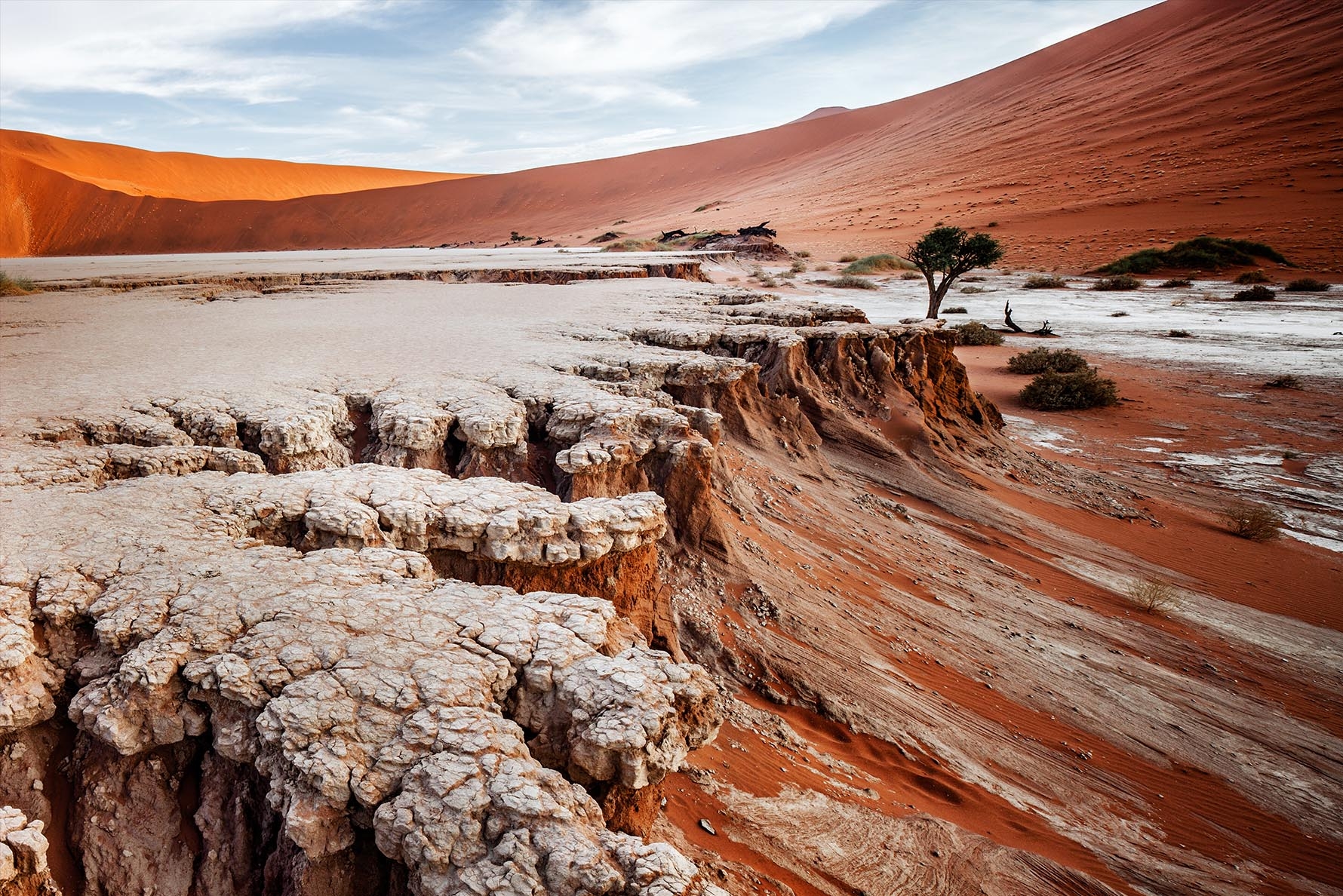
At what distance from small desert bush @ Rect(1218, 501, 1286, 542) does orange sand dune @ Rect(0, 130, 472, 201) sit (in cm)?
7746

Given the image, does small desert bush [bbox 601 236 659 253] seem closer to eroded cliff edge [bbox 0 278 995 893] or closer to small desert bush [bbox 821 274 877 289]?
small desert bush [bbox 821 274 877 289]

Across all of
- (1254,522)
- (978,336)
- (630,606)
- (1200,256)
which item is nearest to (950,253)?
(978,336)

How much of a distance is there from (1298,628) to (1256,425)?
775cm

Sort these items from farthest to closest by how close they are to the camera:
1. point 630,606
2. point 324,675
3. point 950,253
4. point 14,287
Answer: point 950,253 → point 14,287 → point 630,606 → point 324,675

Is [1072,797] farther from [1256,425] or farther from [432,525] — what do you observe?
[1256,425]

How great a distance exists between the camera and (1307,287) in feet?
70.6

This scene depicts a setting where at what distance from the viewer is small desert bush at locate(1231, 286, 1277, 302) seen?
2134 centimetres

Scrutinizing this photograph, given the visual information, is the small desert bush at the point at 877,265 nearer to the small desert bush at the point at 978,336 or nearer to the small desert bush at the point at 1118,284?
the small desert bush at the point at 1118,284

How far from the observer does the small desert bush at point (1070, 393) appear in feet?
48.5

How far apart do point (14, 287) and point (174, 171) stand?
282 ft

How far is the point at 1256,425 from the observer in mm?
12867

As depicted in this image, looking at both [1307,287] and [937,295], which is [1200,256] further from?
[937,295]

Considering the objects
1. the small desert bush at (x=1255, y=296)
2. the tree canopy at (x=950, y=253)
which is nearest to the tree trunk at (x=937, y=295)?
the tree canopy at (x=950, y=253)

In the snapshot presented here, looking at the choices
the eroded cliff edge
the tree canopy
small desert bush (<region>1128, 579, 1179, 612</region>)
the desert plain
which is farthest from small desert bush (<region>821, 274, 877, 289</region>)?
the eroded cliff edge
